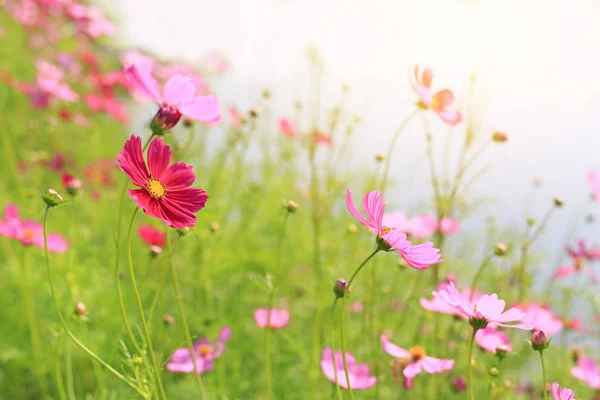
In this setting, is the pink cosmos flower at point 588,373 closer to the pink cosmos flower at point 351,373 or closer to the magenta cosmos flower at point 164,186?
the pink cosmos flower at point 351,373

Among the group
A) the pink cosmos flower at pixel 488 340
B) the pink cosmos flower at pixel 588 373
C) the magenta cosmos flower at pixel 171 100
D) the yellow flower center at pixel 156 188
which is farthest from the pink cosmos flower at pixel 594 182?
the yellow flower center at pixel 156 188

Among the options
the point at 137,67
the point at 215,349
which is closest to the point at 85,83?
the point at 215,349

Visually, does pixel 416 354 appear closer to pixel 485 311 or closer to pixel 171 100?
pixel 485 311

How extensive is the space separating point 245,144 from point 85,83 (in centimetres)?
140

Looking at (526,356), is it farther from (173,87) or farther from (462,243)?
(173,87)

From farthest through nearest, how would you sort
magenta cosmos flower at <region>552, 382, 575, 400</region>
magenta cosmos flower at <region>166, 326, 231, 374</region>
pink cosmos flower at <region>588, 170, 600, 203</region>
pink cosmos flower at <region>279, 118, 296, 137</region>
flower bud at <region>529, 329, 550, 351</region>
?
pink cosmos flower at <region>279, 118, 296, 137</region>
pink cosmos flower at <region>588, 170, 600, 203</region>
magenta cosmos flower at <region>166, 326, 231, 374</region>
flower bud at <region>529, 329, 550, 351</region>
magenta cosmos flower at <region>552, 382, 575, 400</region>

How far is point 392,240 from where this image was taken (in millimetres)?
538

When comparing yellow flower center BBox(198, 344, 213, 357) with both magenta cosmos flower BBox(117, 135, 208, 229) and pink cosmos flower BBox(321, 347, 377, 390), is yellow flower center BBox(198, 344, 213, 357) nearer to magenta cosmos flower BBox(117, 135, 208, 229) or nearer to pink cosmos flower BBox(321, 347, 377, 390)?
pink cosmos flower BBox(321, 347, 377, 390)

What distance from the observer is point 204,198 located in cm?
53

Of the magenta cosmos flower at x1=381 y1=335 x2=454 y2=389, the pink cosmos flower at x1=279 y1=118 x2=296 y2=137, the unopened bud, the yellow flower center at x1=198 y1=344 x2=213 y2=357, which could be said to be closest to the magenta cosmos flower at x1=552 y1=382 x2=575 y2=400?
the magenta cosmos flower at x1=381 y1=335 x2=454 y2=389

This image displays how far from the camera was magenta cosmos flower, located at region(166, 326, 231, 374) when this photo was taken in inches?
35.9

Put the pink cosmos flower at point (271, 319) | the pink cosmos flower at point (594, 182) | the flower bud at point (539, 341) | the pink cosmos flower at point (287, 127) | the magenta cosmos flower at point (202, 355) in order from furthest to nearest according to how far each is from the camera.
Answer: the pink cosmos flower at point (287, 127), the pink cosmos flower at point (594, 182), the pink cosmos flower at point (271, 319), the magenta cosmos flower at point (202, 355), the flower bud at point (539, 341)

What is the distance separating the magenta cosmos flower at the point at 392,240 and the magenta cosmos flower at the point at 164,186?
0.48 feet

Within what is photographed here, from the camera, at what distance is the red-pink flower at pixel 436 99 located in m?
0.80
